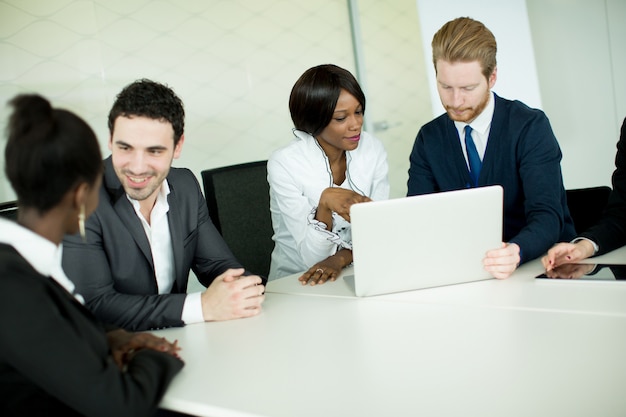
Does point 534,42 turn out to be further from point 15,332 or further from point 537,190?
point 15,332

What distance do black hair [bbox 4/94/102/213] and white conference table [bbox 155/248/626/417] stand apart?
43 cm

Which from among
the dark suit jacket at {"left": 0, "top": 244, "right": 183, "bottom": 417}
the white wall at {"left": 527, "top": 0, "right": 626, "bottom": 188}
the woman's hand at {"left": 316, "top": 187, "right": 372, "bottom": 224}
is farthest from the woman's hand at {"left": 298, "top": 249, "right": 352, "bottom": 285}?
the white wall at {"left": 527, "top": 0, "right": 626, "bottom": 188}

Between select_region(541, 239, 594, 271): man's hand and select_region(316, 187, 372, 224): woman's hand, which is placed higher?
select_region(316, 187, 372, 224): woman's hand

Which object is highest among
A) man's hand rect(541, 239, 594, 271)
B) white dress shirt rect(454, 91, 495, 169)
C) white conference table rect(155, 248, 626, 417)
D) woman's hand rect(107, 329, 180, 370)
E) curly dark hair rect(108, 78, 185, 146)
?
curly dark hair rect(108, 78, 185, 146)

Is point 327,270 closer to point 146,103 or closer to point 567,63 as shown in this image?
point 146,103

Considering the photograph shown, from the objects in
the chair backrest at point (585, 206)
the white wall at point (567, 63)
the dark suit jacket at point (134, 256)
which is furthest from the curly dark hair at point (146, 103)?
the white wall at point (567, 63)

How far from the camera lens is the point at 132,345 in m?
1.37

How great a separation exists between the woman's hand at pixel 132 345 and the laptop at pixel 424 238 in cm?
Answer: 52

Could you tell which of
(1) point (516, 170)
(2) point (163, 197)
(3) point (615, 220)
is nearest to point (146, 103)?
(2) point (163, 197)

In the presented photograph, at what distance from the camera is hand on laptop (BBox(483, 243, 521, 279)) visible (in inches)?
66.4

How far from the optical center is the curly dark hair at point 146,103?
1.79 metres

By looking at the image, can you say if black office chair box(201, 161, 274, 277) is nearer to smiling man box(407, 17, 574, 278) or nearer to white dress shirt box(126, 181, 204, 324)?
white dress shirt box(126, 181, 204, 324)

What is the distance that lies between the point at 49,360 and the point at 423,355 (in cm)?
68

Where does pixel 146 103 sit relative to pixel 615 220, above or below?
above
